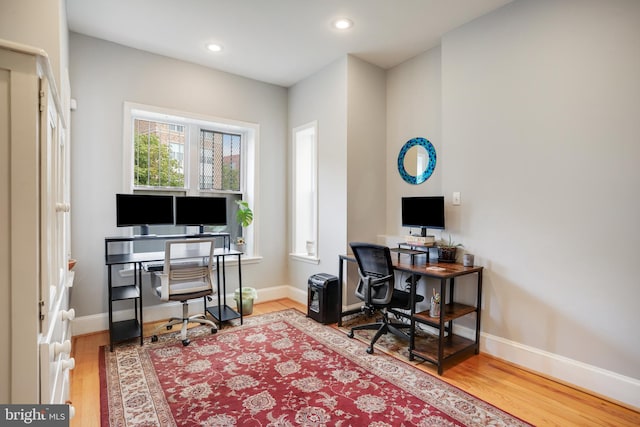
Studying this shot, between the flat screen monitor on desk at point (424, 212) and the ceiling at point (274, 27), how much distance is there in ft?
5.40

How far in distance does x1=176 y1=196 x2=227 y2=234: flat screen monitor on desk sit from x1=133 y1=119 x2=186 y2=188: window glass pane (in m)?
0.54

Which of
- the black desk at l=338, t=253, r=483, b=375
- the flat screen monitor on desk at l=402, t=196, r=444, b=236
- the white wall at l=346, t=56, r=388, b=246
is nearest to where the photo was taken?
the black desk at l=338, t=253, r=483, b=375

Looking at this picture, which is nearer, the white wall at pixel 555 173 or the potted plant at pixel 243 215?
the white wall at pixel 555 173

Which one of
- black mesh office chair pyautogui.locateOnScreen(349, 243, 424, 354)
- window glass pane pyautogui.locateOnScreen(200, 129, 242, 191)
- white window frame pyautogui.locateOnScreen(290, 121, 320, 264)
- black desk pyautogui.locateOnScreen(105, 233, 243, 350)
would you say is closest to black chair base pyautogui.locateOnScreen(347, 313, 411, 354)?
black mesh office chair pyautogui.locateOnScreen(349, 243, 424, 354)

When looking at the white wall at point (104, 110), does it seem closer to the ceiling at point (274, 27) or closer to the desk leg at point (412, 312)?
the ceiling at point (274, 27)

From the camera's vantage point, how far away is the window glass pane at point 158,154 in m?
3.73

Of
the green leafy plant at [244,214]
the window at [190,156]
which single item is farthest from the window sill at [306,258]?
the green leafy plant at [244,214]

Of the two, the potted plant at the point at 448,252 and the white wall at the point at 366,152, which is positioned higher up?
the white wall at the point at 366,152

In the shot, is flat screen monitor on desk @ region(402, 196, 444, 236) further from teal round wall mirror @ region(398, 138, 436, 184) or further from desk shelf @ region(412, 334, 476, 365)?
desk shelf @ region(412, 334, 476, 365)

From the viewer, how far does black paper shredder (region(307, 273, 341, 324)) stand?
356 cm

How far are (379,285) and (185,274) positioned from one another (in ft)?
5.99

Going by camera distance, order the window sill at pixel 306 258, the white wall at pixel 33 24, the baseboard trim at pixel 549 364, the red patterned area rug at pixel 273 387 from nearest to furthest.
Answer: the white wall at pixel 33 24
the red patterned area rug at pixel 273 387
the baseboard trim at pixel 549 364
the window sill at pixel 306 258

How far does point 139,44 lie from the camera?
342 centimetres

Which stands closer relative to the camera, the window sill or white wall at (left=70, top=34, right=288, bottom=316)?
white wall at (left=70, top=34, right=288, bottom=316)
